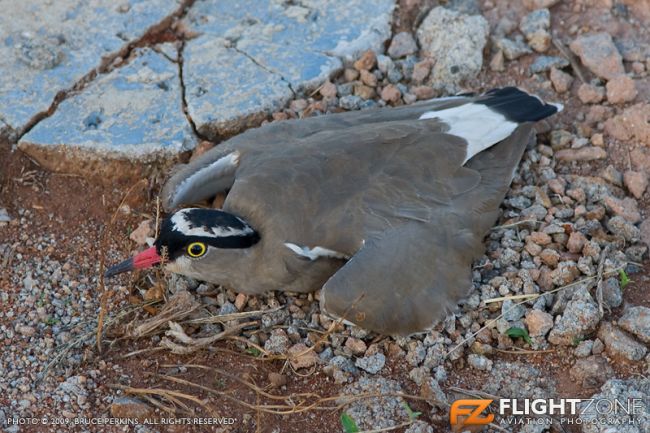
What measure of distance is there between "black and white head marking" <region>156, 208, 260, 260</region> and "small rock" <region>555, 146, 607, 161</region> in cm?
216

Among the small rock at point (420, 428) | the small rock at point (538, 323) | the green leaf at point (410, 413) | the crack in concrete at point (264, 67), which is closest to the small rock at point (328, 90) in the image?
the crack in concrete at point (264, 67)

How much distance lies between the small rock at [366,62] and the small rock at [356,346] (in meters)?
2.20

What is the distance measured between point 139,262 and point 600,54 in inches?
135

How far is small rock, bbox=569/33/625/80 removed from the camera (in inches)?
244

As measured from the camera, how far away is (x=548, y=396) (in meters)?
4.61

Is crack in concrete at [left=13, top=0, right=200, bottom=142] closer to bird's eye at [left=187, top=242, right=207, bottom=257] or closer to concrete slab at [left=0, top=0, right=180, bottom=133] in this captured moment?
concrete slab at [left=0, top=0, right=180, bottom=133]

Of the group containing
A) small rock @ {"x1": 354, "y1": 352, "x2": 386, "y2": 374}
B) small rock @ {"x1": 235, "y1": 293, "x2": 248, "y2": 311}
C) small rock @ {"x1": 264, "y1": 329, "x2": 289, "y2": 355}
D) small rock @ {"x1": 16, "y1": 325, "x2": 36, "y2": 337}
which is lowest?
small rock @ {"x1": 16, "y1": 325, "x2": 36, "y2": 337}

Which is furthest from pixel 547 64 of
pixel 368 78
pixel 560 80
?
pixel 368 78

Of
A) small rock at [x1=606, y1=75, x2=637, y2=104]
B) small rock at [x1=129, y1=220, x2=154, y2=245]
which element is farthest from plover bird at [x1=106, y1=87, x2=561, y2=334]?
small rock at [x1=606, y1=75, x2=637, y2=104]

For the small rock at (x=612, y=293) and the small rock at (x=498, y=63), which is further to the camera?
the small rock at (x=498, y=63)

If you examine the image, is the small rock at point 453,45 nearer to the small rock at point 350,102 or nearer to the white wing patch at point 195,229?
the small rock at point 350,102

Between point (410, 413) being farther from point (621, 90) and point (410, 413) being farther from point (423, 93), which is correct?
point (621, 90)

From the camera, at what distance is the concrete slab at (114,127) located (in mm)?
5816

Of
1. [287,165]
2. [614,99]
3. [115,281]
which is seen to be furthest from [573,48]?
[115,281]
